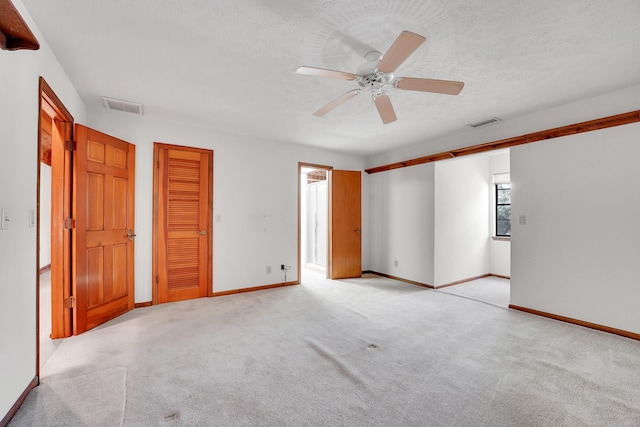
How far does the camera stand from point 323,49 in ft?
7.16

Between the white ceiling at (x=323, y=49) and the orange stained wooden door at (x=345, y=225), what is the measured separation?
2207mm

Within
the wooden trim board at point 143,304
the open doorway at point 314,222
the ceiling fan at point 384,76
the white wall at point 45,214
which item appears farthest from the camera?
the open doorway at point 314,222

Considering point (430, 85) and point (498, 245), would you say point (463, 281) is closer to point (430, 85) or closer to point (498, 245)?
point (498, 245)

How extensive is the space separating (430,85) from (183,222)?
11.3ft

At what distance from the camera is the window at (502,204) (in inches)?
221

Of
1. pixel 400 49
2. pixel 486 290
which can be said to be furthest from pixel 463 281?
pixel 400 49

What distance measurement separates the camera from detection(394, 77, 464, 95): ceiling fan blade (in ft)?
6.73

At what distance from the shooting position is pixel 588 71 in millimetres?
2512

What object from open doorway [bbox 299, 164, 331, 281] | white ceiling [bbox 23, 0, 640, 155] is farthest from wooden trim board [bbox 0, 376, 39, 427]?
open doorway [bbox 299, 164, 331, 281]

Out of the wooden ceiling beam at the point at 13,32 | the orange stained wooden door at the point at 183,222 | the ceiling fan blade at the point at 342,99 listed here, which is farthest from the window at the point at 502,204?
the wooden ceiling beam at the point at 13,32

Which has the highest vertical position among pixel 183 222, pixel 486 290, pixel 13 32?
pixel 13 32

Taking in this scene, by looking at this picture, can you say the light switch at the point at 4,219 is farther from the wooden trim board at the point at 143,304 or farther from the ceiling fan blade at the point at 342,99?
the wooden trim board at the point at 143,304

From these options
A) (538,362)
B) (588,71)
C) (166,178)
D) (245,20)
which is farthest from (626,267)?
(166,178)

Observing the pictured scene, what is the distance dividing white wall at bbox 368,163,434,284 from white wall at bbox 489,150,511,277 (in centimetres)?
181
